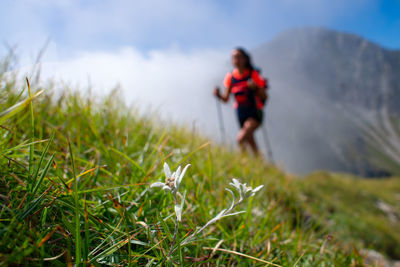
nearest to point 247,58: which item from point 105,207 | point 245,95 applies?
point 245,95

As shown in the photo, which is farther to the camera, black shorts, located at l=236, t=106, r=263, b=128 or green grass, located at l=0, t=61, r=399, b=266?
black shorts, located at l=236, t=106, r=263, b=128

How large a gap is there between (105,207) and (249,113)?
6.19 m

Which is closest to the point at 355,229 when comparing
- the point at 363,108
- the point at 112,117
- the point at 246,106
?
the point at 246,106

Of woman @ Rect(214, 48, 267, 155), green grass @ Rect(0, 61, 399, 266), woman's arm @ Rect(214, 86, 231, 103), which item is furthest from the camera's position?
woman's arm @ Rect(214, 86, 231, 103)

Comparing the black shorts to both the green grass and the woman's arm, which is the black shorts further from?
the green grass

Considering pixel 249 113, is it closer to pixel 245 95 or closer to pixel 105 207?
pixel 245 95

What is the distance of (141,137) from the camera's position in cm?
257

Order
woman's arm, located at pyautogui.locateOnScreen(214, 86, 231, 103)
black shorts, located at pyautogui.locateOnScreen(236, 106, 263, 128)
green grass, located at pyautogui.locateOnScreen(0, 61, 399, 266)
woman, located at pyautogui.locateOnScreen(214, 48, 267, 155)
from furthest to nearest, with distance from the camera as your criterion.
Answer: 1. woman's arm, located at pyautogui.locateOnScreen(214, 86, 231, 103)
2. black shorts, located at pyautogui.locateOnScreen(236, 106, 263, 128)
3. woman, located at pyautogui.locateOnScreen(214, 48, 267, 155)
4. green grass, located at pyautogui.locateOnScreen(0, 61, 399, 266)

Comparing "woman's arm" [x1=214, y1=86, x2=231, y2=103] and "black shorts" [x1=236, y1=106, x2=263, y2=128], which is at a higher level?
"woman's arm" [x1=214, y1=86, x2=231, y2=103]

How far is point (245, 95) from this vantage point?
6781 millimetres

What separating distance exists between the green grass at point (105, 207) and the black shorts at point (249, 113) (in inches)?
160

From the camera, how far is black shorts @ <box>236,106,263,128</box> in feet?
22.2

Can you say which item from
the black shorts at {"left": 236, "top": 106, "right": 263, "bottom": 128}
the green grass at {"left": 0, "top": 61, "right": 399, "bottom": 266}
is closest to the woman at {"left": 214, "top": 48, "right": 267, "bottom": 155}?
the black shorts at {"left": 236, "top": 106, "right": 263, "bottom": 128}

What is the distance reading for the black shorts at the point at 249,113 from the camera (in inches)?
267
